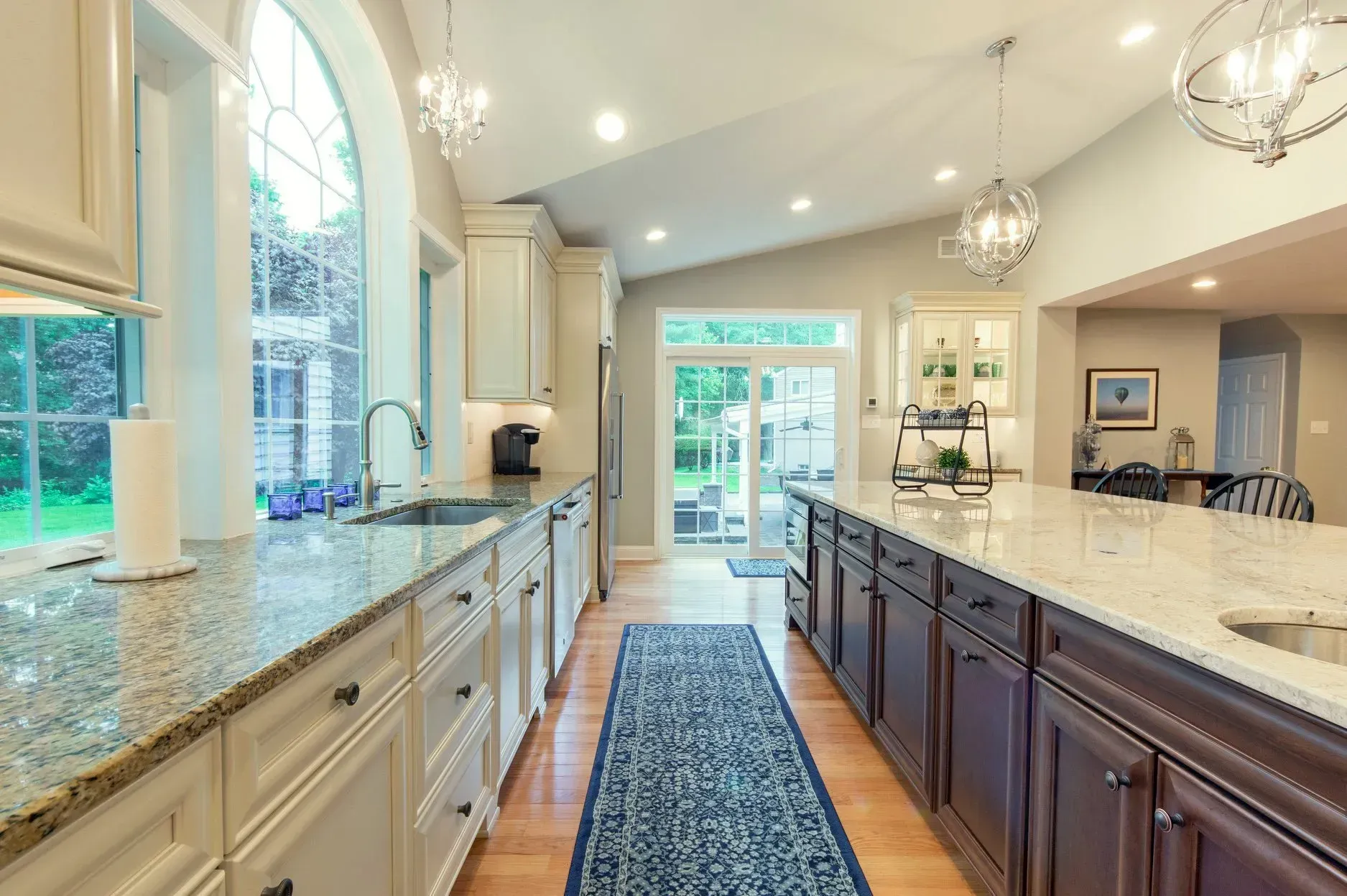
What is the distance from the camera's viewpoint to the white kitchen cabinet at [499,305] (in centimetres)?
310

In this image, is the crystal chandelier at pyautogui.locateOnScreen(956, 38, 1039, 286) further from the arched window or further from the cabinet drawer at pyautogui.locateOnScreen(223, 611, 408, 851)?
the cabinet drawer at pyautogui.locateOnScreen(223, 611, 408, 851)

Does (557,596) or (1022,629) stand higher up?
(1022,629)

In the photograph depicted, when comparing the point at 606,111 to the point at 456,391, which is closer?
the point at 606,111

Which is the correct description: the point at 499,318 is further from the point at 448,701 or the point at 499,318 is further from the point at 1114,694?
the point at 1114,694

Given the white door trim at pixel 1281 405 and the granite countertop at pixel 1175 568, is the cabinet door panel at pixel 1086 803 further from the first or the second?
the white door trim at pixel 1281 405

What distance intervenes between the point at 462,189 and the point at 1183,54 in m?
2.94

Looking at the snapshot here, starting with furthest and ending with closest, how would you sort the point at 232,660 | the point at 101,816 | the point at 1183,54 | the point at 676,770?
the point at 676,770, the point at 1183,54, the point at 232,660, the point at 101,816

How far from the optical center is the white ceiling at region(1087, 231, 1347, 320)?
395 cm

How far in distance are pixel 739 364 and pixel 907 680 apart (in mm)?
3866

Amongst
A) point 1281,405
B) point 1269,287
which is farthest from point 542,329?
point 1281,405

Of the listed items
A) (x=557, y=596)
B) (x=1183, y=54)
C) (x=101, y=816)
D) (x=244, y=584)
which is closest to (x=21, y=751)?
(x=101, y=816)

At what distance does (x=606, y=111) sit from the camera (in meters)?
2.72

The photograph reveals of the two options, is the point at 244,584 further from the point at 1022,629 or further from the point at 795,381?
the point at 795,381

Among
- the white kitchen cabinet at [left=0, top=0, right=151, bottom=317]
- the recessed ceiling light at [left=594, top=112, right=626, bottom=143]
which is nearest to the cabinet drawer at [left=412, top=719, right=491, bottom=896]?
the white kitchen cabinet at [left=0, top=0, right=151, bottom=317]
